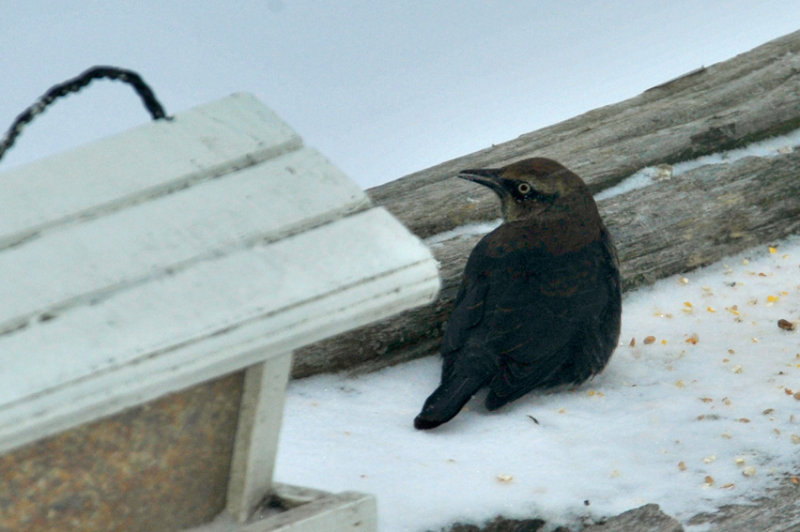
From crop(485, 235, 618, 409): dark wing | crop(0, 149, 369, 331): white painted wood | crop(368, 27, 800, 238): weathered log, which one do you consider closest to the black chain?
crop(0, 149, 369, 331): white painted wood

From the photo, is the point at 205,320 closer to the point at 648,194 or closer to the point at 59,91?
the point at 59,91

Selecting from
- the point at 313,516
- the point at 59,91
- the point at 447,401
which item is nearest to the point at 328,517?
the point at 313,516

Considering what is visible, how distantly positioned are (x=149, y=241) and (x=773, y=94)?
17.0 feet

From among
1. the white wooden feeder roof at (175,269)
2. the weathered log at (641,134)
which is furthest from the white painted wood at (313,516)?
the weathered log at (641,134)

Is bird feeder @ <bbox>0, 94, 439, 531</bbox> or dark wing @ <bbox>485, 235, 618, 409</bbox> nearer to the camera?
bird feeder @ <bbox>0, 94, 439, 531</bbox>

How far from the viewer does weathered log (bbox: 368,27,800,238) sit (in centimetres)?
556

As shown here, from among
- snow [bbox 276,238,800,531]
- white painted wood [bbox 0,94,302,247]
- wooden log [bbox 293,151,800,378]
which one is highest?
white painted wood [bbox 0,94,302,247]

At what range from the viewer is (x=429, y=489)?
3.38 metres

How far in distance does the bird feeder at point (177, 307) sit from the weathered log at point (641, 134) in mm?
3102

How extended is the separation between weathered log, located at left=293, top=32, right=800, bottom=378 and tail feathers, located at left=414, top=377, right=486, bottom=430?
28.1 inches

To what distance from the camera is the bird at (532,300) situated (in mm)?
3982

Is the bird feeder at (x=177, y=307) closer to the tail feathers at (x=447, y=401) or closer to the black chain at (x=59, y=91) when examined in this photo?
the black chain at (x=59, y=91)

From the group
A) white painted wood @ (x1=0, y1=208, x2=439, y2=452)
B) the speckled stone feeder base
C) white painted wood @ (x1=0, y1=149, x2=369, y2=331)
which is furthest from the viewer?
the speckled stone feeder base

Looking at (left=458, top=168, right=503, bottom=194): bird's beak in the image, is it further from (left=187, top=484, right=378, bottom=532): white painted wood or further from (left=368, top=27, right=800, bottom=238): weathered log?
(left=187, top=484, right=378, bottom=532): white painted wood
